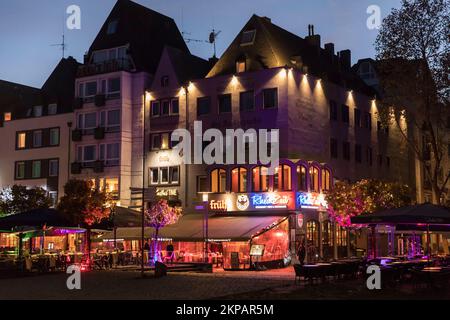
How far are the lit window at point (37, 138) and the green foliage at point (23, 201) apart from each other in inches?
287

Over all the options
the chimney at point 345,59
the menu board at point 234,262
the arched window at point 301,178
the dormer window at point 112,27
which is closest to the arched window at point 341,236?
the arched window at point 301,178

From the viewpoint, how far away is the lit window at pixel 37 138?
5781 centimetres

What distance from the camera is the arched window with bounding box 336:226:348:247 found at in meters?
49.5

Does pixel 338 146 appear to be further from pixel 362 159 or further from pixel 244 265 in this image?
pixel 244 265

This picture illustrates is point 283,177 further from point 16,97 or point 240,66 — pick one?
point 16,97

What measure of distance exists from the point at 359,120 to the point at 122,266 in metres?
24.1

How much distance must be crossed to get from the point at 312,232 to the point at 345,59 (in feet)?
72.3

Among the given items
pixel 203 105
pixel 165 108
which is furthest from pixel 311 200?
pixel 165 108

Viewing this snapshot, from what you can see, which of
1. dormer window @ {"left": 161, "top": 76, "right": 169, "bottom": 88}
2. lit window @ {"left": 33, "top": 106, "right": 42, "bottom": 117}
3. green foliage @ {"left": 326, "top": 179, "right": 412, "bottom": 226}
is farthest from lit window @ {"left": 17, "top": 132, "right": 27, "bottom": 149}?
green foliage @ {"left": 326, "top": 179, "right": 412, "bottom": 226}

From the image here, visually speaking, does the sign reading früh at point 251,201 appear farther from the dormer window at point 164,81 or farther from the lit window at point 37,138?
the lit window at point 37,138

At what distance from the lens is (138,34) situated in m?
55.0

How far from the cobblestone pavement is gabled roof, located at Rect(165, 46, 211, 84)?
20568 mm

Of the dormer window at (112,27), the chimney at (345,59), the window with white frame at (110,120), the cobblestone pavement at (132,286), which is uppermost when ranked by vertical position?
the dormer window at (112,27)

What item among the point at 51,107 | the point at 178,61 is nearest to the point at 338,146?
the point at 178,61
